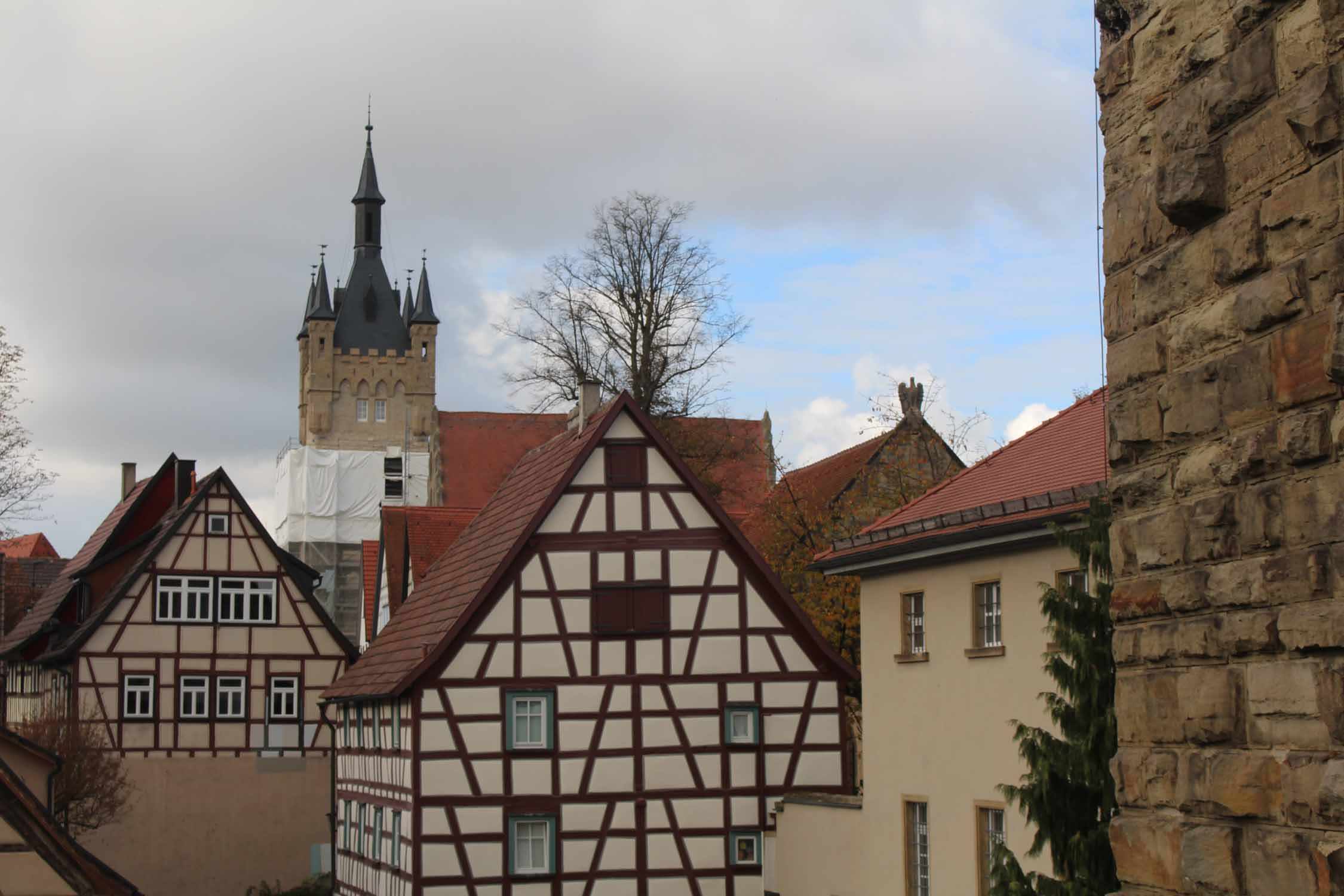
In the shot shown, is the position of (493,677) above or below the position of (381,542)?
below

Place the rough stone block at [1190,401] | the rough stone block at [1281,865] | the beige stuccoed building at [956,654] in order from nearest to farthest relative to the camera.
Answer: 1. the rough stone block at [1281,865]
2. the rough stone block at [1190,401]
3. the beige stuccoed building at [956,654]

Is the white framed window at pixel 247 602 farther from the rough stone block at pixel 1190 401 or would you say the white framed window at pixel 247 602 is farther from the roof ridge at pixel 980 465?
the rough stone block at pixel 1190 401

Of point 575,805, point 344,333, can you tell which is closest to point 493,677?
point 575,805

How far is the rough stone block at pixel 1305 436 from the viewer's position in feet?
14.8

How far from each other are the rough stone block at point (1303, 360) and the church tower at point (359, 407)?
80148 millimetres

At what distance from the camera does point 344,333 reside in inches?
3816

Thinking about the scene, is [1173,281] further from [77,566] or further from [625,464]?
[77,566]

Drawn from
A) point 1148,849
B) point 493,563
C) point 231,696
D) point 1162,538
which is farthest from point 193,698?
point 1162,538

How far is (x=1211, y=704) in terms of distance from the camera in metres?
4.99

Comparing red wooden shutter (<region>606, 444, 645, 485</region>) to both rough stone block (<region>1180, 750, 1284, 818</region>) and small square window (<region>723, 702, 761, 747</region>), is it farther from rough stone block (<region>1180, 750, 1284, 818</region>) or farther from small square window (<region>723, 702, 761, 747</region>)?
rough stone block (<region>1180, 750, 1284, 818</region>)

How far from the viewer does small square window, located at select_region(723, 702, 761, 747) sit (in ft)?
84.3

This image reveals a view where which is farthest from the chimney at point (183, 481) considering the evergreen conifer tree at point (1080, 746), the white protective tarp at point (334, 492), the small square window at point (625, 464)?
the white protective tarp at point (334, 492)

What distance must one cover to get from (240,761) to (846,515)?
13998 millimetres

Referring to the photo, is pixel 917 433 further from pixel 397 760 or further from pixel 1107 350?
pixel 1107 350
